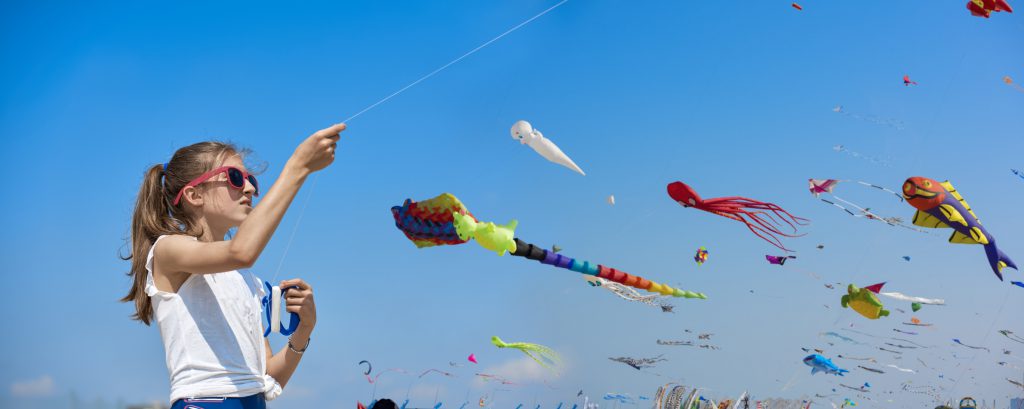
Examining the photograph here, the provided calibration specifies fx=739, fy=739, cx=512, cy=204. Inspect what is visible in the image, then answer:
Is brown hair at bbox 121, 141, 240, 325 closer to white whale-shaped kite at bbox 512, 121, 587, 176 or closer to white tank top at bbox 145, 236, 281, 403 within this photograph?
white tank top at bbox 145, 236, 281, 403

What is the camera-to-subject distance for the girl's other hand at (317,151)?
2.04 metres

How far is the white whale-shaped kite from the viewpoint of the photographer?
5.56 m

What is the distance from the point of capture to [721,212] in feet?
22.8

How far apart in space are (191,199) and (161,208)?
0.38ft

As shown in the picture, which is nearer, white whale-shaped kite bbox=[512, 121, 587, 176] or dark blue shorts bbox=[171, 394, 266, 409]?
dark blue shorts bbox=[171, 394, 266, 409]

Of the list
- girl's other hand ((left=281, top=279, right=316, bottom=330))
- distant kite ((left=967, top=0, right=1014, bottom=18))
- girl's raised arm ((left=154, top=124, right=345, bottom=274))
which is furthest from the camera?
distant kite ((left=967, top=0, right=1014, bottom=18))

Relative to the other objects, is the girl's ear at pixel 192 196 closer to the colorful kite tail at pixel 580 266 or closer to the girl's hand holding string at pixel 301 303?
the girl's hand holding string at pixel 301 303

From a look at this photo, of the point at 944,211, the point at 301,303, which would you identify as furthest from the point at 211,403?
the point at 944,211

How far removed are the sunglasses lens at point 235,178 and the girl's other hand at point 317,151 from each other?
0.39 metres

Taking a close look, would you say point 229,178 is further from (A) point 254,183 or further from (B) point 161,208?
(B) point 161,208

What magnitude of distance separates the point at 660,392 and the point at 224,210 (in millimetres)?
31946

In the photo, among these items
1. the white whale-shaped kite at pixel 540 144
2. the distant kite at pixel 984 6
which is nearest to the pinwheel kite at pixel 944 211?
the distant kite at pixel 984 6

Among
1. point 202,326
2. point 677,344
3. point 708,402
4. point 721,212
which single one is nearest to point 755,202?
point 721,212

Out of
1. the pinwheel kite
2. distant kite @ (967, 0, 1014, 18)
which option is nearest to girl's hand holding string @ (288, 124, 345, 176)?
the pinwheel kite
